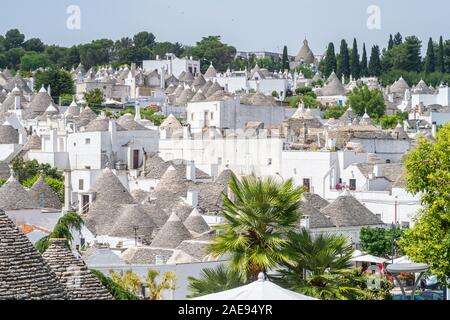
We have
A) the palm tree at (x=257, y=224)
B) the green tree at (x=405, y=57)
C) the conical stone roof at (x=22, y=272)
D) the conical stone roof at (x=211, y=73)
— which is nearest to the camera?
the conical stone roof at (x=22, y=272)

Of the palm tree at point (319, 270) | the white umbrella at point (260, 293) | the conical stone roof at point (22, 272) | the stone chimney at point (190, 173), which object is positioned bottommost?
the stone chimney at point (190, 173)

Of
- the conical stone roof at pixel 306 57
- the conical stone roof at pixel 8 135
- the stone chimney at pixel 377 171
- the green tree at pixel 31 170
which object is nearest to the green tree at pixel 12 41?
the conical stone roof at pixel 8 135

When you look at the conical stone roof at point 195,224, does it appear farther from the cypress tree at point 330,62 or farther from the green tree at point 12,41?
the cypress tree at point 330,62

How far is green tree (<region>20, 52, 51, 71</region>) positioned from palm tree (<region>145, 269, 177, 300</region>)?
66.2 metres

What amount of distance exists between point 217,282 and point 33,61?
248 feet

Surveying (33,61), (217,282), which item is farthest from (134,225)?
(33,61)

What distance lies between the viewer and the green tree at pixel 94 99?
219 ft

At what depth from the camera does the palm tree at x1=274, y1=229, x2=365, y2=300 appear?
43.1 ft

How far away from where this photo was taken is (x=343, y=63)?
85.5 meters

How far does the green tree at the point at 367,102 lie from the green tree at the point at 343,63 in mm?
10990

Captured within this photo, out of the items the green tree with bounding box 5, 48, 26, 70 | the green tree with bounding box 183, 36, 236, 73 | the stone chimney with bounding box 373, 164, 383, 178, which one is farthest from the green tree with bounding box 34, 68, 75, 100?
the stone chimney with bounding box 373, 164, 383, 178

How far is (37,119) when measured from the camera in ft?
185

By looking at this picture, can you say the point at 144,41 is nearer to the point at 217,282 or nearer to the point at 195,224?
the point at 195,224
